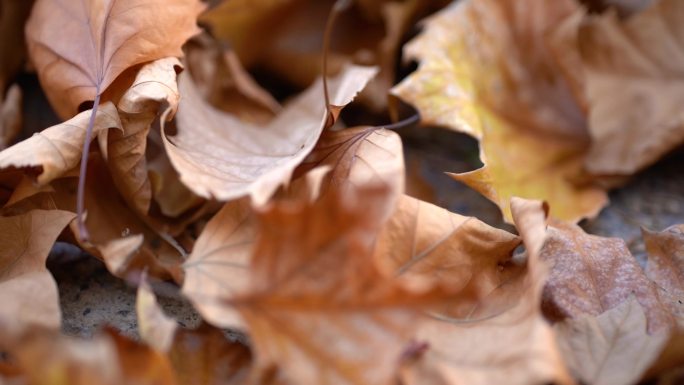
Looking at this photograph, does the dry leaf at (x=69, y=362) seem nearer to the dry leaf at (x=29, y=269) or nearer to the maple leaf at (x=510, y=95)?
the dry leaf at (x=29, y=269)

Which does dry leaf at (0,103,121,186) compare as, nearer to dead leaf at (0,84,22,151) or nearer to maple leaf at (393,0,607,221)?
dead leaf at (0,84,22,151)

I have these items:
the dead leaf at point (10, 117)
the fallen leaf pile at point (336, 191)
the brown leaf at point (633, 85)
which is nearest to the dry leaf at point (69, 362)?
the fallen leaf pile at point (336, 191)

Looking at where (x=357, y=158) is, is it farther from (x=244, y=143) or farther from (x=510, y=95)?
(x=510, y=95)

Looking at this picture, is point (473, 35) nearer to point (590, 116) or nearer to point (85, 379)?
point (590, 116)

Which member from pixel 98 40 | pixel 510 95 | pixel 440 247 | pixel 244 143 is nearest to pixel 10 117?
pixel 98 40

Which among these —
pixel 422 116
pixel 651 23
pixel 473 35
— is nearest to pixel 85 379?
pixel 422 116

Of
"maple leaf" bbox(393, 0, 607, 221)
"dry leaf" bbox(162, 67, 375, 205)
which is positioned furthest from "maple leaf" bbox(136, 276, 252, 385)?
"maple leaf" bbox(393, 0, 607, 221)
